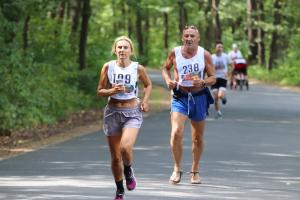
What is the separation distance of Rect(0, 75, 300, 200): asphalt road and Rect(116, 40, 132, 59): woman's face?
1595 millimetres

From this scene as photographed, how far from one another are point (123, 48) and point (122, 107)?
65 cm

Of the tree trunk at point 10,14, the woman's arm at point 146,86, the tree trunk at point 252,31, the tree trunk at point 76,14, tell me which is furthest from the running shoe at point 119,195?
the tree trunk at point 252,31

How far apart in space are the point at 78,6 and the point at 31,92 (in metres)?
→ 12.6

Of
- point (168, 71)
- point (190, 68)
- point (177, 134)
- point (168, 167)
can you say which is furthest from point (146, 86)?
point (168, 167)

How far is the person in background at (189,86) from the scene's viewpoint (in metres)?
10.7

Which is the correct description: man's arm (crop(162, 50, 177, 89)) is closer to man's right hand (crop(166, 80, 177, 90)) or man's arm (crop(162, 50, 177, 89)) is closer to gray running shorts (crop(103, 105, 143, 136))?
man's right hand (crop(166, 80, 177, 90))

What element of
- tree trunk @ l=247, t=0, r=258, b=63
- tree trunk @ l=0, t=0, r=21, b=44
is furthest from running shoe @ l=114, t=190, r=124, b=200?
tree trunk @ l=247, t=0, r=258, b=63

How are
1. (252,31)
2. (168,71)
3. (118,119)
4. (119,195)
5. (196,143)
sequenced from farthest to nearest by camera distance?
(252,31)
(168,71)
(196,143)
(118,119)
(119,195)

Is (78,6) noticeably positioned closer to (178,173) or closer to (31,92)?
(31,92)

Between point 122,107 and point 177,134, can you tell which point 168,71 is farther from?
point 122,107

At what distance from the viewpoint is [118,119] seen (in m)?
9.48

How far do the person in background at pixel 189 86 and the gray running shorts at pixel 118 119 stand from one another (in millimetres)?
1325

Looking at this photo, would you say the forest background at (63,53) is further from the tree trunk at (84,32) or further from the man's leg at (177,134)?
the man's leg at (177,134)

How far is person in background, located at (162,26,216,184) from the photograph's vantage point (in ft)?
35.2
